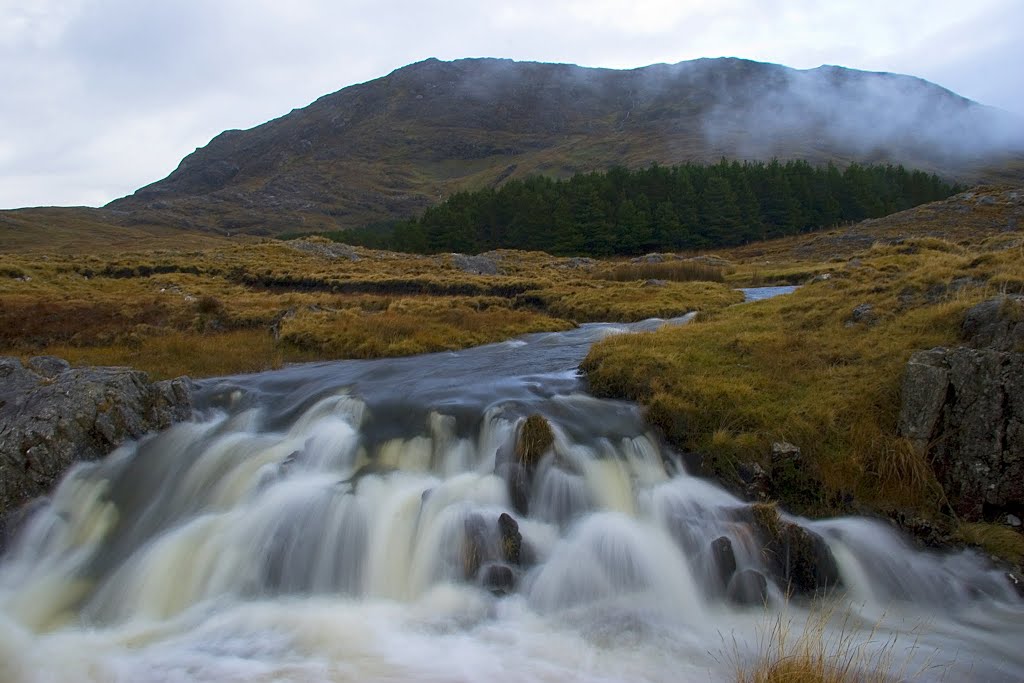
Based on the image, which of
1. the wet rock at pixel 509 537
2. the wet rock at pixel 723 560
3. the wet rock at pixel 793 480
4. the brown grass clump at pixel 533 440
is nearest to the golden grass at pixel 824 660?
the wet rock at pixel 723 560

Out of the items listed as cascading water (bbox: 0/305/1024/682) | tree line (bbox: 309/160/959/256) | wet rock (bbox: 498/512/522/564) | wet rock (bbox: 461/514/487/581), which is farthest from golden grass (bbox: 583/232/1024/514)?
tree line (bbox: 309/160/959/256)

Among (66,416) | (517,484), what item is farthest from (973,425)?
(66,416)

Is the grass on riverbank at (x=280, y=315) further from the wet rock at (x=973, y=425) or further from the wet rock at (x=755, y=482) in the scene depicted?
the wet rock at (x=973, y=425)

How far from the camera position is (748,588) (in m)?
8.46

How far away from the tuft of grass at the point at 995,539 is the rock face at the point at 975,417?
10.9 inches

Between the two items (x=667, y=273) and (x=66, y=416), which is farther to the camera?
(x=667, y=273)

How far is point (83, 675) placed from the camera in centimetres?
702

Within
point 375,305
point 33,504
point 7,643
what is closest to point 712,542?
point 7,643

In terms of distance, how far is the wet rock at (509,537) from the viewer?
9094 mm

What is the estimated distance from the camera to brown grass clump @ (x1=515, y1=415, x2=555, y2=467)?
429 inches

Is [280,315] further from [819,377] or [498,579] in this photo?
[819,377]

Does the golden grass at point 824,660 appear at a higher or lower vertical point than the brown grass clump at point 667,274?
lower

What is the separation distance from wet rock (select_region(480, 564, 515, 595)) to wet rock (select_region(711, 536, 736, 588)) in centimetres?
297

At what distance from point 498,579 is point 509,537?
69 cm
